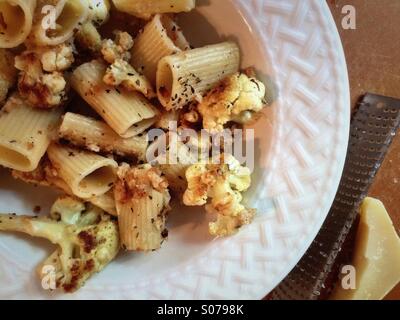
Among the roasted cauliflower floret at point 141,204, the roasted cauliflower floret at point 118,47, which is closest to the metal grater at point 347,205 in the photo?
the roasted cauliflower floret at point 141,204

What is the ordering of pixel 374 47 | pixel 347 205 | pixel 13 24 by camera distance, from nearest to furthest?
pixel 13 24, pixel 347 205, pixel 374 47

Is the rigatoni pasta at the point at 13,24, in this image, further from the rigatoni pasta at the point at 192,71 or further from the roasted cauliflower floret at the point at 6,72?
the rigatoni pasta at the point at 192,71

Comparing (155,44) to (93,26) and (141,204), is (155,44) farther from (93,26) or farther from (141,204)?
(141,204)

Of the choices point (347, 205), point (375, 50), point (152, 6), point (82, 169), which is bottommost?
point (347, 205)

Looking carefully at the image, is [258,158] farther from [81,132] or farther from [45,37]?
[45,37]

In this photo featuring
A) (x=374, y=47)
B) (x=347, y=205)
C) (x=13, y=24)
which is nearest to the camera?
(x=13, y=24)

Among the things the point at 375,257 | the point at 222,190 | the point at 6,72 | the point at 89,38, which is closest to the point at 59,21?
the point at 89,38
